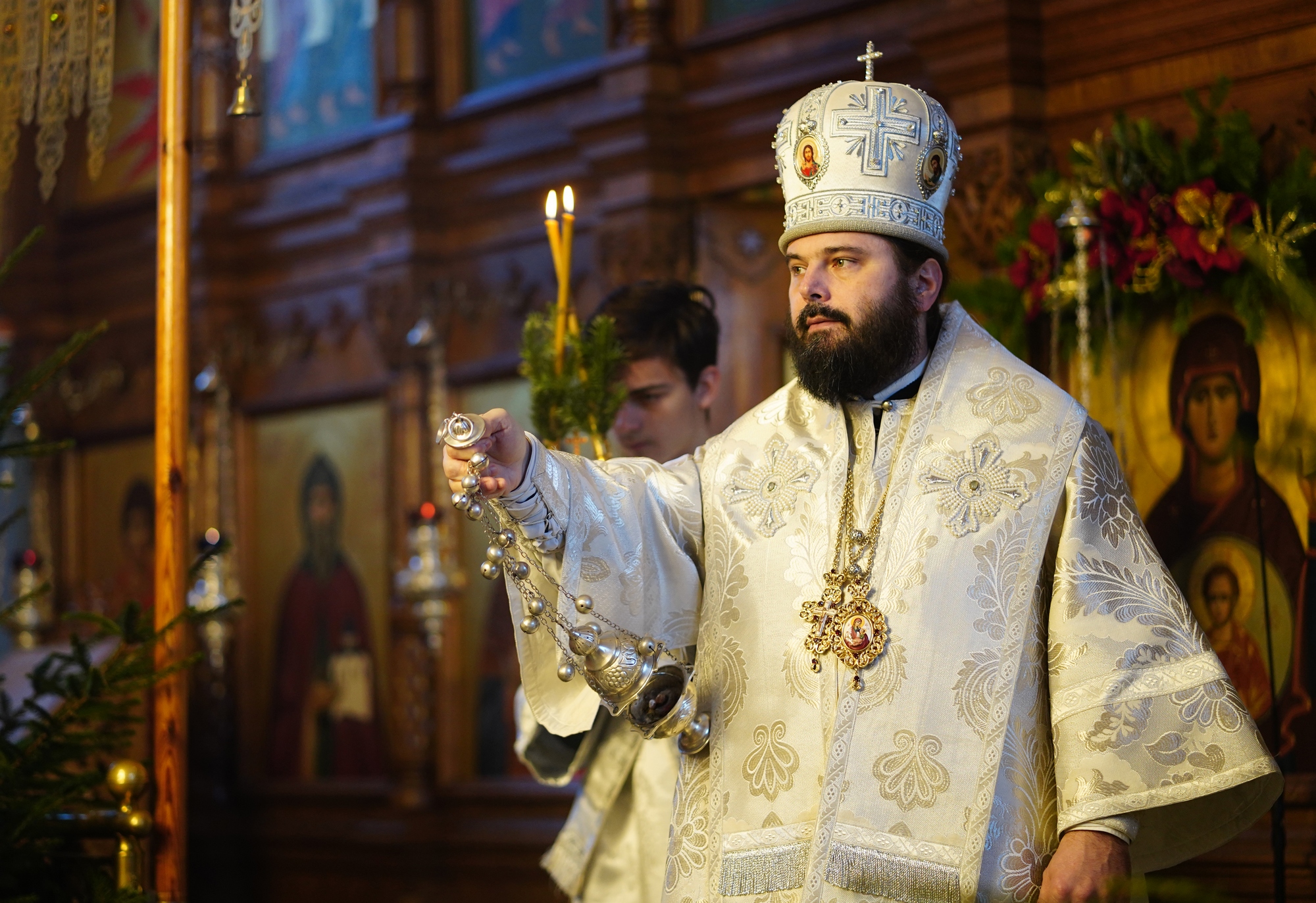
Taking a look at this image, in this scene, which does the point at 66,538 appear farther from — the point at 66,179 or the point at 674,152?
the point at 674,152

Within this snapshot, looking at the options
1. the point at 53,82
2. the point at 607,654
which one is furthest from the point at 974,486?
the point at 53,82

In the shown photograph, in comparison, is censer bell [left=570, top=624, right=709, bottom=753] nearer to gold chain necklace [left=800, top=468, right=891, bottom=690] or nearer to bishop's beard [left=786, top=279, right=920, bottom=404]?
gold chain necklace [left=800, top=468, right=891, bottom=690]

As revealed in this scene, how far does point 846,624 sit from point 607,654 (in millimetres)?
430

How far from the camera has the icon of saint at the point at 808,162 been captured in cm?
299

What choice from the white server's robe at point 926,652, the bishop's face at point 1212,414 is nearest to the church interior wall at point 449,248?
the bishop's face at point 1212,414

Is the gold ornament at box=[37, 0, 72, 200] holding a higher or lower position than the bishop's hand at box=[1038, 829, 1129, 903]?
higher

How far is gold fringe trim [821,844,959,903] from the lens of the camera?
103 inches

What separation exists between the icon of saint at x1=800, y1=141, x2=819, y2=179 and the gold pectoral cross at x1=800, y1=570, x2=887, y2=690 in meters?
0.75

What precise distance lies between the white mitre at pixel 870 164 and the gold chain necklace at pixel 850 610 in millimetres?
486

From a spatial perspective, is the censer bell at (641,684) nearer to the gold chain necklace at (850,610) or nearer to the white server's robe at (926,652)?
the white server's robe at (926,652)

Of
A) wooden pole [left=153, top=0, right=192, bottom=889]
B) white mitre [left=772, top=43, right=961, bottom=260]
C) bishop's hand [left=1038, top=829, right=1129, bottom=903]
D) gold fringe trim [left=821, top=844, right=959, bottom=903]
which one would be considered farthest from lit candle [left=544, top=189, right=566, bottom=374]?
bishop's hand [left=1038, top=829, right=1129, bottom=903]

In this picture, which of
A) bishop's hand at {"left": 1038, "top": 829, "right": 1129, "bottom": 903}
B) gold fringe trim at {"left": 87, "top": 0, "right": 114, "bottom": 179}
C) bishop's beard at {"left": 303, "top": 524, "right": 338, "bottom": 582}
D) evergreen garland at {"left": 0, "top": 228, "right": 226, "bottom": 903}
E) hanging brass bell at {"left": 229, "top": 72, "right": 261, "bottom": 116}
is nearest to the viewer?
bishop's hand at {"left": 1038, "top": 829, "right": 1129, "bottom": 903}

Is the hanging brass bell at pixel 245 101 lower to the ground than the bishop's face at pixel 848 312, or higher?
higher

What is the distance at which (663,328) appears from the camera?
151 inches
